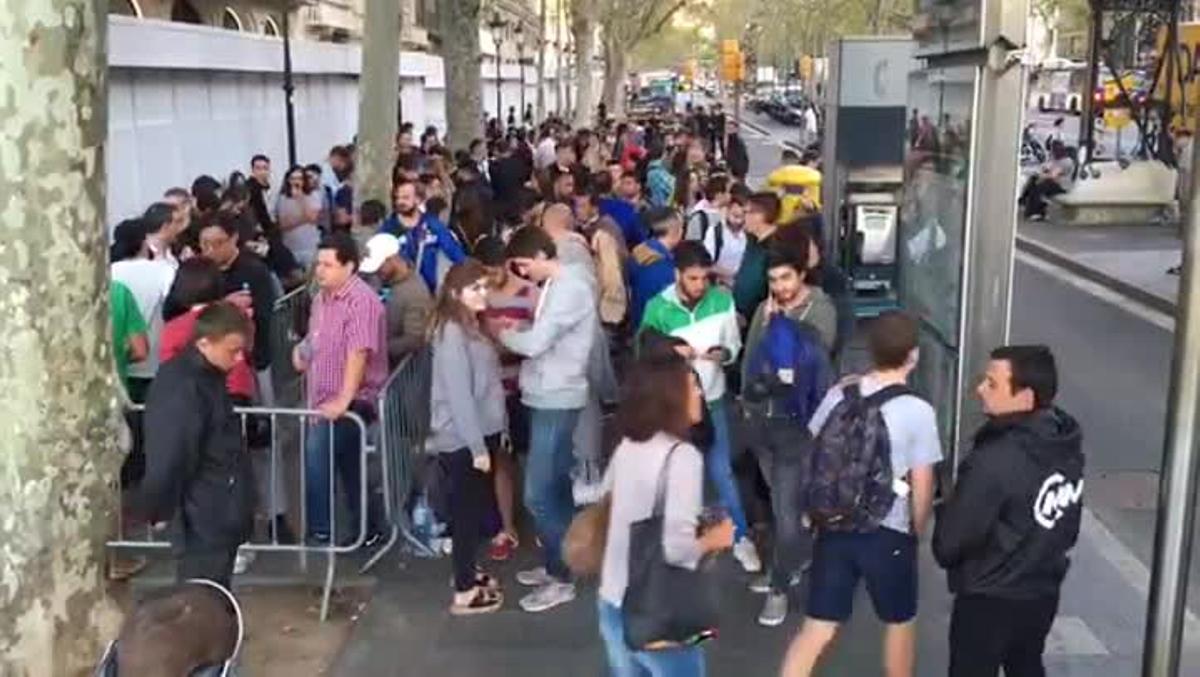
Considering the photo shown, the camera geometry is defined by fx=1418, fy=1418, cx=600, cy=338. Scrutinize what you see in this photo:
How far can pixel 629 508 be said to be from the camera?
438 centimetres

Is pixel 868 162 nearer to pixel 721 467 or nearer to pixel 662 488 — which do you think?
pixel 721 467

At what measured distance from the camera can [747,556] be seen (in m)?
7.01

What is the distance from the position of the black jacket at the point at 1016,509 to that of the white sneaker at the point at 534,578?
2670 millimetres

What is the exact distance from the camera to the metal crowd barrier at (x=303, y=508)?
21.1 feet

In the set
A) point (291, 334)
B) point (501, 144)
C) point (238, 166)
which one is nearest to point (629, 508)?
point (291, 334)

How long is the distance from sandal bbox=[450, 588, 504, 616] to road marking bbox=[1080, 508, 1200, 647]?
119 inches

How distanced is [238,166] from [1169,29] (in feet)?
45.3

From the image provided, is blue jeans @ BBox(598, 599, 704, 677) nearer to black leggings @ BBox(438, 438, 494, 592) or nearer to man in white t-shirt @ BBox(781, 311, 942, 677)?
man in white t-shirt @ BBox(781, 311, 942, 677)

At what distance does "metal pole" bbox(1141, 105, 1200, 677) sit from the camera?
3594mm

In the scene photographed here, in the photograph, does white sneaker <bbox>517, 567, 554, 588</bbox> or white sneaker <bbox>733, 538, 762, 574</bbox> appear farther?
white sneaker <bbox>733, 538, 762, 574</bbox>

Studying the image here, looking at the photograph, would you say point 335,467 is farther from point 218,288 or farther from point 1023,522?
point 1023,522

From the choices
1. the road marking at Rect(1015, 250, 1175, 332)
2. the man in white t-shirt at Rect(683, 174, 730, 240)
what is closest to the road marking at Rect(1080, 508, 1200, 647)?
the man in white t-shirt at Rect(683, 174, 730, 240)

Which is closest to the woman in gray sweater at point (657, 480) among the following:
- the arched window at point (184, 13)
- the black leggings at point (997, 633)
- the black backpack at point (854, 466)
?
the black backpack at point (854, 466)

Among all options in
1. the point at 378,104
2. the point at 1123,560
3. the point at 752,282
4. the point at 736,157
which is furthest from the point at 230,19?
the point at 1123,560
